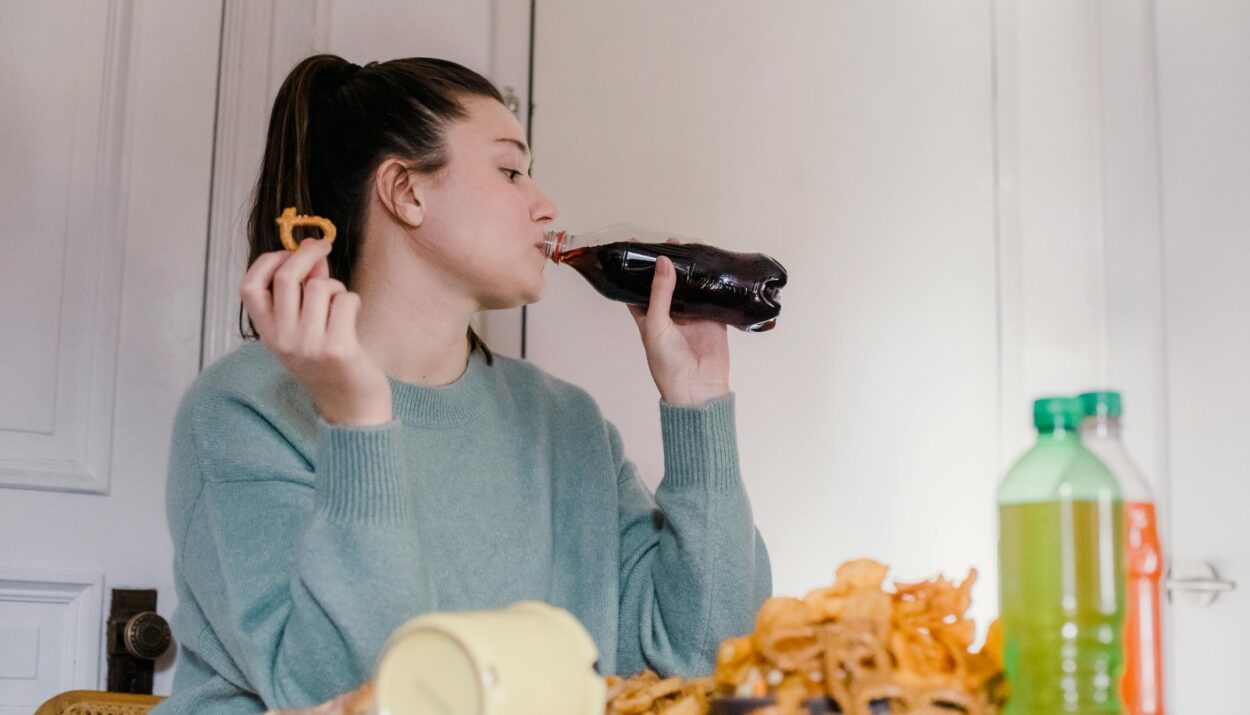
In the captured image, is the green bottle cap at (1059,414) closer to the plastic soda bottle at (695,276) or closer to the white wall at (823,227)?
the plastic soda bottle at (695,276)

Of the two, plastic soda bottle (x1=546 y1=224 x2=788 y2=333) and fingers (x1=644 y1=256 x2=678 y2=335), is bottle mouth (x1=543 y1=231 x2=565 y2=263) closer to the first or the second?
plastic soda bottle (x1=546 y1=224 x2=788 y2=333)

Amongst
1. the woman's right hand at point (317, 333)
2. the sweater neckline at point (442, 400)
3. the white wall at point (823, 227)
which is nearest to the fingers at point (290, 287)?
the woman's right hand at point (317, 333)

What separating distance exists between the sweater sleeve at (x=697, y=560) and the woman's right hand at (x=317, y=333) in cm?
37

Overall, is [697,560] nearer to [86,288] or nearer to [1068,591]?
[1068,591]

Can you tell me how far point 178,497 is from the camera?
1.17 metres

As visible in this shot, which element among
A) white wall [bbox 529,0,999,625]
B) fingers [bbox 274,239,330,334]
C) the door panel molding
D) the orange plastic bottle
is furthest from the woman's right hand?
white wall [bbox 529,0,999,625]

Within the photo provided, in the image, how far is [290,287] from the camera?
0.92 m

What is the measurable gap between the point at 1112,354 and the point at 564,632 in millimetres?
1176

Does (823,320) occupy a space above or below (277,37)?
below

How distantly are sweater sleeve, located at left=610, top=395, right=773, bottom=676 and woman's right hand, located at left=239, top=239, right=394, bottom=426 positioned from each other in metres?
0.37

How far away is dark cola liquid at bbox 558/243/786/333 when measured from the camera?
1.27 metres

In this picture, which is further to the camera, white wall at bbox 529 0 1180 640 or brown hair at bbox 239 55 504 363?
white wall at bbox 529 0 1180 640

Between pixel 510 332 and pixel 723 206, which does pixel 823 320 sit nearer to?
pixel 723 206

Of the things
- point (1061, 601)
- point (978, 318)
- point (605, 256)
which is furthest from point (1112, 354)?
point (1061, 601)
